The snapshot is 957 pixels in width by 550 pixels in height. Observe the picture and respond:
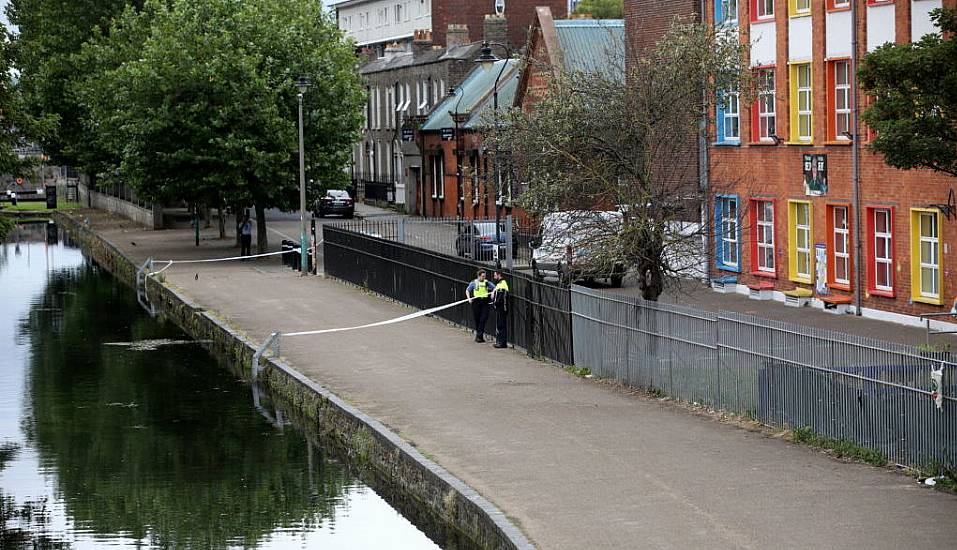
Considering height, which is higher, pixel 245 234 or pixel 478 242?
pixel 245 234

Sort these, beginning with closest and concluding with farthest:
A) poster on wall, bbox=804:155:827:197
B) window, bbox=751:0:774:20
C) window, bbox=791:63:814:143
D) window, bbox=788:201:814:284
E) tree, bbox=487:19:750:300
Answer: tree, bbox=487:19:750:300, poster on wall, bbox=804:155:827:197, window, bbox=791:63:814:143, window, bbox=788:201:814:284, window, bbox=751:0:774:20

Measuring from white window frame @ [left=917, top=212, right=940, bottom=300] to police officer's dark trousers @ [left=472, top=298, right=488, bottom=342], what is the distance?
850cm

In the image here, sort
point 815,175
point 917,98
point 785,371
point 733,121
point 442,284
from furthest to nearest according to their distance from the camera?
point 733,121 → point 815,175 → point 442,284 → point 917,98 → point 785,371

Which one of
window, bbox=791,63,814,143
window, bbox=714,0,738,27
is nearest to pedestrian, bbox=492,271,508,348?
window, bbox=791,63,814,143

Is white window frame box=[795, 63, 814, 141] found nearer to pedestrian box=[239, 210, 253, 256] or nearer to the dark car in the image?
pedestrian box=[239, 210, 253, 256]

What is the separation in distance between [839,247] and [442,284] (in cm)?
834

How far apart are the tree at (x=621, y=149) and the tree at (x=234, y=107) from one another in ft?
76.3

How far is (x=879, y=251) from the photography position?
31.2 m

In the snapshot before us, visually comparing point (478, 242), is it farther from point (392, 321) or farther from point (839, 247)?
point (839, 247)

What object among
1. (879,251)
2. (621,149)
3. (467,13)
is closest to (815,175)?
(879,251)

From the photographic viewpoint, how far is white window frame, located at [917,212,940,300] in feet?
95.5

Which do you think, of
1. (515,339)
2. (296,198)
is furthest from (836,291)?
(296,198)

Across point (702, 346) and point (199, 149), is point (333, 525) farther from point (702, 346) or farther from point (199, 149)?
point (199, 149)

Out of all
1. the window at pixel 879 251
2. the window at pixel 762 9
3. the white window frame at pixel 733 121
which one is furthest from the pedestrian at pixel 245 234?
the window at pixel 879 251
